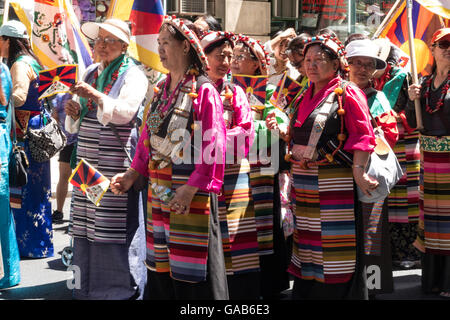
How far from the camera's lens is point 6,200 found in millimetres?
5035

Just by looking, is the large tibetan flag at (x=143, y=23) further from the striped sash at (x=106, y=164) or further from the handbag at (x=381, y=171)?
the handbag at (x=381, y=171)

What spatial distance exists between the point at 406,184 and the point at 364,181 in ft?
7.82

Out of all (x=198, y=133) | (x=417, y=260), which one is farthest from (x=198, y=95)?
(x=417, y=260)

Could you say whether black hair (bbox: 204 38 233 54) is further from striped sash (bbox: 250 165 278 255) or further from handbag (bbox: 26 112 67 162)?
handbag (bbox: 26 112 67 162)

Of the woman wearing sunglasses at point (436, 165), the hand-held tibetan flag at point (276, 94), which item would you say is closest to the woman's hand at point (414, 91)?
the woman wearing sunglasses at point (436, 165)

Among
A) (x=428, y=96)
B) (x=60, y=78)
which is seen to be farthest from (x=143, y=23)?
(x=428, y=96)

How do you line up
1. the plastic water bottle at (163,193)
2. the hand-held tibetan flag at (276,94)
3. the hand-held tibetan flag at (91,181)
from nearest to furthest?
the plastic water bottle at (163,193)
the hand-held tibetan flag at (91,181)
the hand-held tibetan flag at (276,94)

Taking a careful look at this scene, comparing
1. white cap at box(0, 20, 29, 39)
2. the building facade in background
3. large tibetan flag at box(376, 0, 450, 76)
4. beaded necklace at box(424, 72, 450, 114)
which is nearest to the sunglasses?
beaded necklace at box(424, 72, 450, 114)

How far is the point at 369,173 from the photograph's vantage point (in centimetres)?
378

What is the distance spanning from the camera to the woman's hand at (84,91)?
13.6ft

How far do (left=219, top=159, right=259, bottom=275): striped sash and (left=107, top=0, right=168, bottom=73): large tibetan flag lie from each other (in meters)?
1.37

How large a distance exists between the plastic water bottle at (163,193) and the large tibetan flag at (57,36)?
2415 millimetres

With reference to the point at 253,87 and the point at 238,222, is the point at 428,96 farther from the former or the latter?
the point at 238,222
